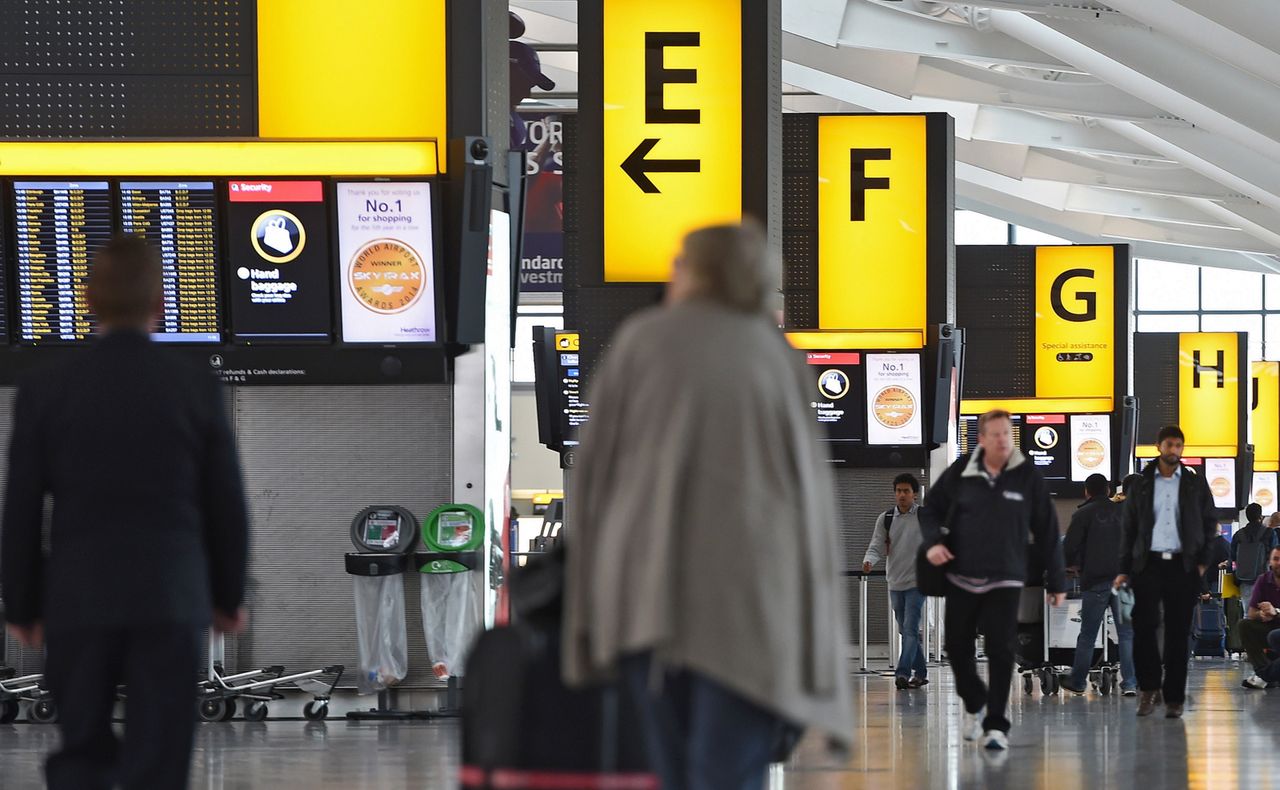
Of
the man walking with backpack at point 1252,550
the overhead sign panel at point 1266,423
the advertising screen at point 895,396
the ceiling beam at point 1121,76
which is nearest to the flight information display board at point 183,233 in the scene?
the advertising screen at point 895,396

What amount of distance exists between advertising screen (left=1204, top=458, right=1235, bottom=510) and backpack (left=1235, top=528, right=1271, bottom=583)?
8.95m

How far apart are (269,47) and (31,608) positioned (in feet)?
21.9

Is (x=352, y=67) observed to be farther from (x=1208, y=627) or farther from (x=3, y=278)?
(x=1208, y=627)

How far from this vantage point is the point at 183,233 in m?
9.87

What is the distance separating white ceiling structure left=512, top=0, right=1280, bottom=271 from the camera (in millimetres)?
19812

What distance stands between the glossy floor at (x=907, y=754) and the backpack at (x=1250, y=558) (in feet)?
28.2

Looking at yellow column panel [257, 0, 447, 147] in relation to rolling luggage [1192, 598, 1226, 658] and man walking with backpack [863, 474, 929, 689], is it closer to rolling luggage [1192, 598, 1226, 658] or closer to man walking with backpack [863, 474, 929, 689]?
man walking with backpack [863, 474, 929, 689]

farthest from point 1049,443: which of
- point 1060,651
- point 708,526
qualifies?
point 708,526

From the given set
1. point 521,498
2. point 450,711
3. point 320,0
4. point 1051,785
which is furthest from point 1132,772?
point 521,498

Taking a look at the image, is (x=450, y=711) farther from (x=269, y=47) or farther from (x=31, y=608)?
(x=31, y=608)

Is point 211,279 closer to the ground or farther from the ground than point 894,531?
farther from the ground

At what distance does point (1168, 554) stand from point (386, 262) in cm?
467

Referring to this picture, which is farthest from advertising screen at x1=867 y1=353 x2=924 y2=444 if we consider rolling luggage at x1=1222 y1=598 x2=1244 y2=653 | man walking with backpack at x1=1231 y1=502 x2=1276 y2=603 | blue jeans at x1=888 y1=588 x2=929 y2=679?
rolling luggage at x1=1222 y1=598 x2=1244 y2=653

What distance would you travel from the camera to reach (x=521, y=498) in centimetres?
4269
